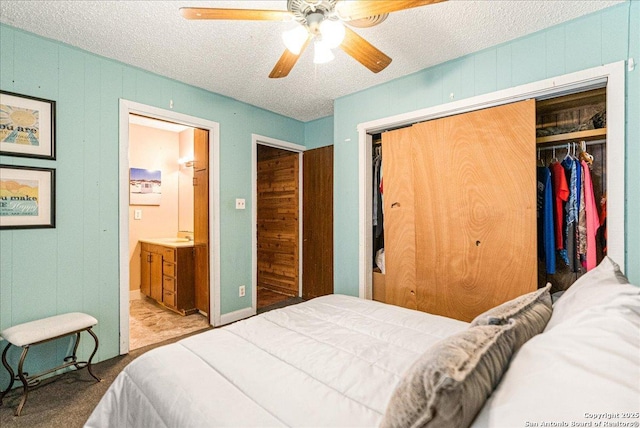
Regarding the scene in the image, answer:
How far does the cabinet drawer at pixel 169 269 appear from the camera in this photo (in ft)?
12.0

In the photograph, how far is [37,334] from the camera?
1902 millimetres

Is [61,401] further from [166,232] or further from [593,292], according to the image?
[166,232]

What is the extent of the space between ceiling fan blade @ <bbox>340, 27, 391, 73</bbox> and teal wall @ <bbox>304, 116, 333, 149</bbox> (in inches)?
81.7

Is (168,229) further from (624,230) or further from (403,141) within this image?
(624,230)

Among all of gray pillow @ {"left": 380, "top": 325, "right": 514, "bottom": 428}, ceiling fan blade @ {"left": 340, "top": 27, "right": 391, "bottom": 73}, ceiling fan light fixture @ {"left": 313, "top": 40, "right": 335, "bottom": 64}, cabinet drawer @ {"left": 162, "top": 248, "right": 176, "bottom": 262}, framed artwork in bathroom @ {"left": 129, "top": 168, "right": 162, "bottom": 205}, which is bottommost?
cabinet drawer @ {"left": 162, "top": 248, "right": 176, "bottom": 262}

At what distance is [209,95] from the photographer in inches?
128

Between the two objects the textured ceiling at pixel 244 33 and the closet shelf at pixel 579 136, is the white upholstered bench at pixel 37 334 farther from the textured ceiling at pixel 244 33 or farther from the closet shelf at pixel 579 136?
the closet shelf at pixel 579 136

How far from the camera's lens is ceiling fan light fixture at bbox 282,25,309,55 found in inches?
65.1

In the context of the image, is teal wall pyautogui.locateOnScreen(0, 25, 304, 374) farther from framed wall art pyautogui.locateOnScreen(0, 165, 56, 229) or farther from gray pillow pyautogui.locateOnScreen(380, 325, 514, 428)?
gray pillow pyautogui.locateOnScreen(380, 325, 514, 428)

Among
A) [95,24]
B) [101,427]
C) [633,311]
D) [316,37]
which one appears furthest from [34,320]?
[633,311]

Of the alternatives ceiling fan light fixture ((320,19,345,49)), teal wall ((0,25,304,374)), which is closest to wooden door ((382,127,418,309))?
ceiling fan light fixture ((320,19,345,49))

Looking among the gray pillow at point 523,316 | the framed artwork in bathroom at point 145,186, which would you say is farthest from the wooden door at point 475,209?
the framed artwork in bathroom at point 145,186

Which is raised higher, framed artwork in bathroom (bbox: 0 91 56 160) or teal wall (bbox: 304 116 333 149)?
teal wall (bbox: 304 116 333 149)

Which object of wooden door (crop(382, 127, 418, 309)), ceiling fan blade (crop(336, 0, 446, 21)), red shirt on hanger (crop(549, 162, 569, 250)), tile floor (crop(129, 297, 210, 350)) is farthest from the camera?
tile floor (crop(129, 297, 210, 350))
